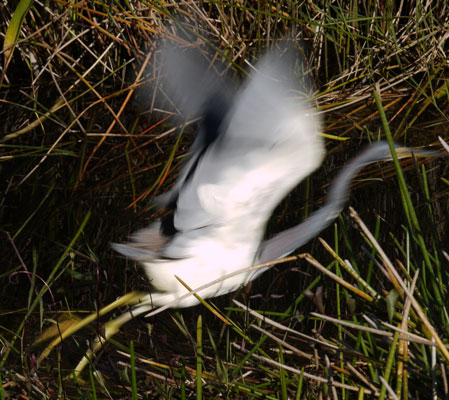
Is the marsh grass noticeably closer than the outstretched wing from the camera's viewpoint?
Yes

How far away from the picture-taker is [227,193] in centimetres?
87

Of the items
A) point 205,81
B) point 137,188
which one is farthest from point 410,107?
point 205,81

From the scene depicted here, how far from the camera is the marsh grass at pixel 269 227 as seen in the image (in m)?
0.59

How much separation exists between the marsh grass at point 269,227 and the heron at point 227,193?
41mm

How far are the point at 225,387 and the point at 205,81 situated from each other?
Result: 436 millimetres

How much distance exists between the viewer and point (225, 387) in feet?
2.17

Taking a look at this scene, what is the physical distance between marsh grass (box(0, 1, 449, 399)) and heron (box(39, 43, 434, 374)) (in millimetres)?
41

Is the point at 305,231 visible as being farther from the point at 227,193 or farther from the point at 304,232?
the point at 227,193

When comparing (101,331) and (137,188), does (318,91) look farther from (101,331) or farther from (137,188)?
(101,331)

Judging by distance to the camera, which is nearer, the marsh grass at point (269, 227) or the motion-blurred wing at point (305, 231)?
the marsh grass at point (269, 227)

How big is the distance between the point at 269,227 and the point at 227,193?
179 millimetres

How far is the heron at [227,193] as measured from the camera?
0.84m

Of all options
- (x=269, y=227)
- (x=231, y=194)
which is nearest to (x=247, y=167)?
(x=231, y=194)

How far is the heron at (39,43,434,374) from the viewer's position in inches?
33.0
